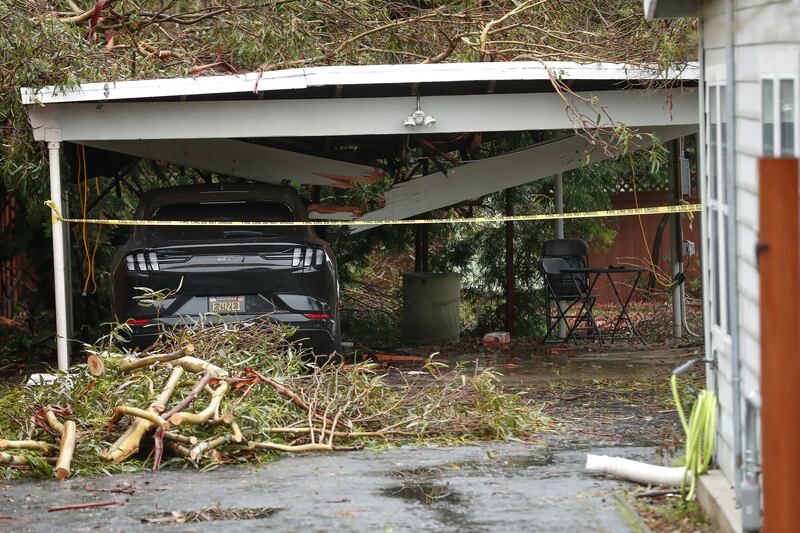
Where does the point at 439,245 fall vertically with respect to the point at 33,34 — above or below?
below

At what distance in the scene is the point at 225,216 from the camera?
11711mm

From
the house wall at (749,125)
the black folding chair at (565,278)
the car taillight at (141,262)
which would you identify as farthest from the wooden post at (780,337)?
the black folding chair at (565,278)

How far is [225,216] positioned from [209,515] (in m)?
5.75

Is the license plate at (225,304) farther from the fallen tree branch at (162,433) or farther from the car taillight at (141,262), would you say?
the fallen tree branch at (162,433)

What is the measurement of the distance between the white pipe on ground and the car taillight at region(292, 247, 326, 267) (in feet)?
14.1

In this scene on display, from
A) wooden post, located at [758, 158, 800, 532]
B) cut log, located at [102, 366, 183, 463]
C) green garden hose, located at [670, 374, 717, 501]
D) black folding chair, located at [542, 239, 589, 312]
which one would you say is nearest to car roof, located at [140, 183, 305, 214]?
black folding chair, located at [542, 239, 589, 312]

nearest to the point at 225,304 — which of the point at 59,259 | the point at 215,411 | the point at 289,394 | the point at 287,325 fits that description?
the point at 287,325

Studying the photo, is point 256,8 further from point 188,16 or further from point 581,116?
point 581,116

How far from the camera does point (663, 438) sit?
315 inches

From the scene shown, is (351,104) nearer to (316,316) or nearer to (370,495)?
(316,316)

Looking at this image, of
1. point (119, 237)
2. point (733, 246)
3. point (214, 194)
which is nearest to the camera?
point (733, 246)

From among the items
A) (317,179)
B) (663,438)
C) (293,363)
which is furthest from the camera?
(317,179)

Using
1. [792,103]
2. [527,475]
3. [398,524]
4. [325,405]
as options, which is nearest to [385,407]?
[325,405]

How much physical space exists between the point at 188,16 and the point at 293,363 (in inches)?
199
